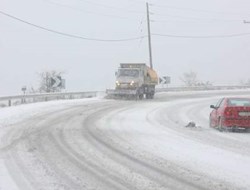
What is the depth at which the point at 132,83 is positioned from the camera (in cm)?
4659

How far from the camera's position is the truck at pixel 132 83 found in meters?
46.3

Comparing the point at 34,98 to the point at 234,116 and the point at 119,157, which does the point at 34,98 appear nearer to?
the point at 234,116

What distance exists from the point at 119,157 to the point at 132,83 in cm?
3299

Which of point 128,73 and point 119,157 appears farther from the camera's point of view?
point 128,73

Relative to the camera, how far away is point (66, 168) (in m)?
12.1

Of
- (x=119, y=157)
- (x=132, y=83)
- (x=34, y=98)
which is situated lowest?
(x=119, y=157)

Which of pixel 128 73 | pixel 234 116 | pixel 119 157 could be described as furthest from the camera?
pixel 128 73

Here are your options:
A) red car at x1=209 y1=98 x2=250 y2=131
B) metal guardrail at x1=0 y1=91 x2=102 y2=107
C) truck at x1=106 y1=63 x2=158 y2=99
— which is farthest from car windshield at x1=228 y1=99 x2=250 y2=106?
truck at x1=106 y1=63 x2=158 y2=99

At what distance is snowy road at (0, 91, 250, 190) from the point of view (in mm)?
10508

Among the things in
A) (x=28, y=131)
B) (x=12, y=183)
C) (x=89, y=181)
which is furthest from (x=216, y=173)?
(x=28, y=131)

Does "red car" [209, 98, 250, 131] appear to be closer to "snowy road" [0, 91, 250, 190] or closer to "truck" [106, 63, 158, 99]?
"snowy road" [0, 91, 250, 190]

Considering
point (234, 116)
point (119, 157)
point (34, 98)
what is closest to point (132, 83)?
point (34, 98)

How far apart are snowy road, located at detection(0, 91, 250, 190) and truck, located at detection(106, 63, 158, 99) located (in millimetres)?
23379

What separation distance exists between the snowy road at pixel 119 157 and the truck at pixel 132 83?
2338 cm
